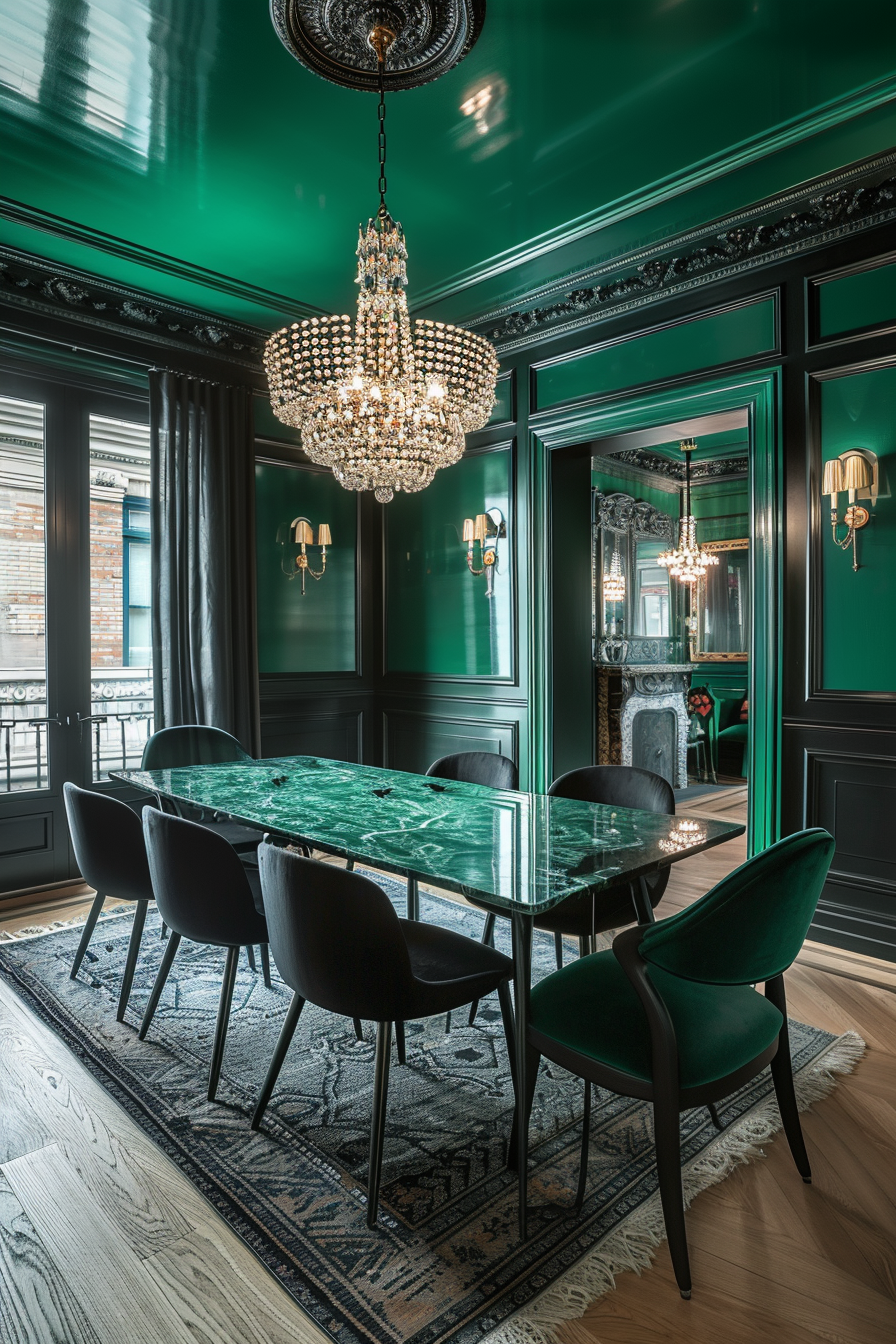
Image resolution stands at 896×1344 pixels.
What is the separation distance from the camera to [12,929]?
3.47m

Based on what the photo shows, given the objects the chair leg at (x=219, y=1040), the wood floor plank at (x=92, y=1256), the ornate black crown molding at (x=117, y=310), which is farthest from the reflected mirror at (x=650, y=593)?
the wood floor plank at (x=92, y=1256)

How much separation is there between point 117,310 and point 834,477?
3608 mm

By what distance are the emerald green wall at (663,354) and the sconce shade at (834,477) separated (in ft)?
2.06

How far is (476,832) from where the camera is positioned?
2059 millimetres

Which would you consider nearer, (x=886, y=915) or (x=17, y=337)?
(x=886, y=915)

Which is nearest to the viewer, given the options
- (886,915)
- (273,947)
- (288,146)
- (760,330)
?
(273,947)

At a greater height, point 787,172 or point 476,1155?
point 787,172

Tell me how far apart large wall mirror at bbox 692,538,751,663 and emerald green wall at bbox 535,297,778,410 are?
3.92 metres

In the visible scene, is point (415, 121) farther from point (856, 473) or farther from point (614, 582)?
point (614, 582)

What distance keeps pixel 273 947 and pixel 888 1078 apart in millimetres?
1821

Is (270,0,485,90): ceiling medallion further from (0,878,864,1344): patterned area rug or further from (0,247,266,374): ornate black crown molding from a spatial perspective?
(0,878,864,1344): patterned area rug

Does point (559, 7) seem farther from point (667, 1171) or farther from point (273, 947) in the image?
point (667, 1171)

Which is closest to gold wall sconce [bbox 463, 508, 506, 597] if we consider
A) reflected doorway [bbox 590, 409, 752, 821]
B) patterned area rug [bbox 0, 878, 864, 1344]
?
reflected doorway [bbox 590, 409, 752, 821]

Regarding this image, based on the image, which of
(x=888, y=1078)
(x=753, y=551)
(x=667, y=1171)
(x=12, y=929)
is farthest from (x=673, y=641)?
(x=667, y=1171)
